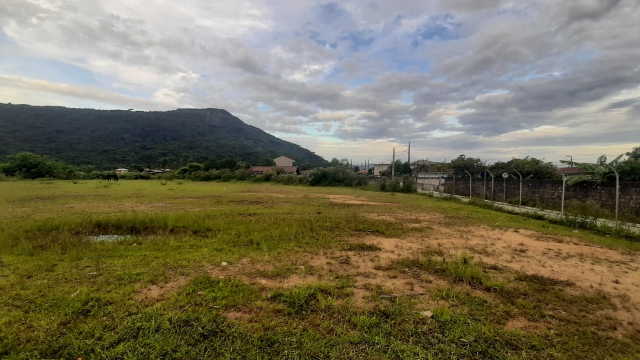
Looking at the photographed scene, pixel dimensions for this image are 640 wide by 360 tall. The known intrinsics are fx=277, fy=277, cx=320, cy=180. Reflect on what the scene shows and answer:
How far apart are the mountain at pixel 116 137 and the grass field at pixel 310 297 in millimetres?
61688

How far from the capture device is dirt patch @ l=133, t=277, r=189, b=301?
316 cm

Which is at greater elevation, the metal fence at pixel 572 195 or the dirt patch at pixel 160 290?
the metal fence at pixel 572 195

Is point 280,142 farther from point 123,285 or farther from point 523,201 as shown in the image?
point 123,285

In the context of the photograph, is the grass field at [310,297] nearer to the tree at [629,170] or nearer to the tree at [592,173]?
the tree at [592,173]

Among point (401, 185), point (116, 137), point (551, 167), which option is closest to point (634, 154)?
point (551, 167)

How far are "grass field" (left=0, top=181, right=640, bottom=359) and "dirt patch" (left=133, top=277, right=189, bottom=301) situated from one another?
22mm

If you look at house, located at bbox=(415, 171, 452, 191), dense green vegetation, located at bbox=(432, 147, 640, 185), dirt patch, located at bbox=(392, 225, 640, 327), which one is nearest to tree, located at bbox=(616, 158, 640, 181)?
dense green vegetation, located at bbox=(432, 147, 640, 185)

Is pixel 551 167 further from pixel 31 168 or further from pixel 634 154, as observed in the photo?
pixel 31 168

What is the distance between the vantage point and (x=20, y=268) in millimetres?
4008

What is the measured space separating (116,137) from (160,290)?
89.7 metres

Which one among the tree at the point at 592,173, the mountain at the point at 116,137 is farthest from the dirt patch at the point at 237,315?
the mountain at the point at 116,137

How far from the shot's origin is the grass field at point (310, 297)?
2426 mm

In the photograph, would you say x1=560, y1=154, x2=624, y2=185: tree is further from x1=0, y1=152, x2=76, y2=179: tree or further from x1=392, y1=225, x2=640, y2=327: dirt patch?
x1=0, y1=152, x2=76, y2=179: tree

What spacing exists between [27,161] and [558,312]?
157ft
